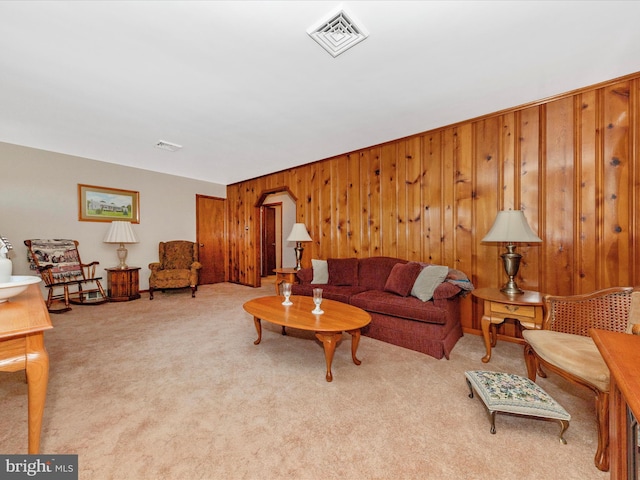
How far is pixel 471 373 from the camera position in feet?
5.68

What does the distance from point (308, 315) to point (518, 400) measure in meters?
1.44

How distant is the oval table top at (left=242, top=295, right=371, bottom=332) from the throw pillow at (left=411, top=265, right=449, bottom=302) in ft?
2.35

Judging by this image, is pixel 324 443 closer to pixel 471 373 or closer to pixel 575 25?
pixel 471 373

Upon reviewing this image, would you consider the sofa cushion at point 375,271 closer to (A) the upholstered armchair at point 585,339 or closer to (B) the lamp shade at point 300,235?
(B) the lamp shade at point 300,235

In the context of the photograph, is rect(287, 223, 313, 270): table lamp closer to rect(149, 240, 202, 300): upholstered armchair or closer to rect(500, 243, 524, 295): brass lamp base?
rect(149, 240, 202, 300): upholstered armchair

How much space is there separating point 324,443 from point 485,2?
2.54m

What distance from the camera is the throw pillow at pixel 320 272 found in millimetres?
3715

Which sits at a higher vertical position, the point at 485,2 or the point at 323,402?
the point at 485,2

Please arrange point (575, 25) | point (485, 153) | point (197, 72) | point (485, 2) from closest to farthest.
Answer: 1. point (485, 2)
2. point (575, 25)
3. point (197, 72)
4. point (485, 153)

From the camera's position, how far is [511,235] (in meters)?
2.32

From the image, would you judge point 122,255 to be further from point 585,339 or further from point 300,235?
point 585,339

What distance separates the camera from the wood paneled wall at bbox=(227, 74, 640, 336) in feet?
7.52

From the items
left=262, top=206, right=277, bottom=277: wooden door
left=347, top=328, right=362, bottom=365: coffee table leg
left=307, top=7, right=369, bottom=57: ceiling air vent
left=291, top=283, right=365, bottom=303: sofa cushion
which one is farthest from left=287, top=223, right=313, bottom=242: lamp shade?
left=262, top=206, right=277, bottom=277: wooden door

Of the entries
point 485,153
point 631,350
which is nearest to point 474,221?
point 485,153
